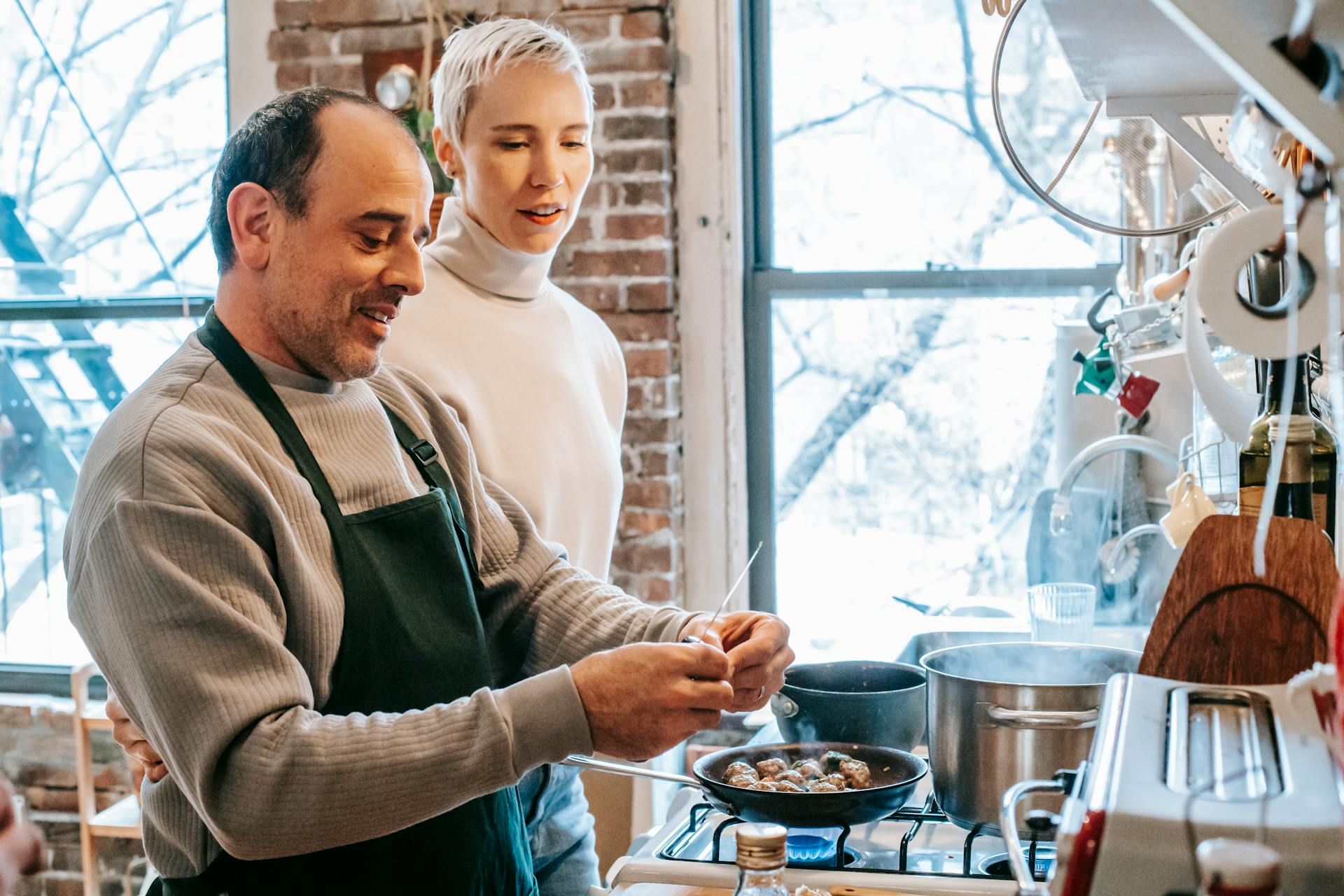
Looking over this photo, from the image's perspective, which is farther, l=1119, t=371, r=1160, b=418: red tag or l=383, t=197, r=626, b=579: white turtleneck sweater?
l=1119, t=371, r=1160, b=418: red tag

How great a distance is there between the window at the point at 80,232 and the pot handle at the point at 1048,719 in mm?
2702

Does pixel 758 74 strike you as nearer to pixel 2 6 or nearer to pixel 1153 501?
pixel 1153 501

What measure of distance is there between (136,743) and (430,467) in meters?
0.45

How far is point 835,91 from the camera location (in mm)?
3201

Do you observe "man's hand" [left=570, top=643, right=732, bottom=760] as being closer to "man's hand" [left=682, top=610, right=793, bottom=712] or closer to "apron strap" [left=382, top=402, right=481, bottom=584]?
"man's hand" [left=682, top=610, right=793, bottom=712]

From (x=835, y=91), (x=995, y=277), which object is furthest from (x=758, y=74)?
(x=995, y=277)

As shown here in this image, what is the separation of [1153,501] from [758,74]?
54.2 inches

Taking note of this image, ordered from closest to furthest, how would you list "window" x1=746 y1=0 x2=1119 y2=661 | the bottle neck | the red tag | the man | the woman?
1. the man
2. the bottle neck
3. the woman
4. the red tag
5. "window" x1=746 y1=0 x2=1119 y2=661

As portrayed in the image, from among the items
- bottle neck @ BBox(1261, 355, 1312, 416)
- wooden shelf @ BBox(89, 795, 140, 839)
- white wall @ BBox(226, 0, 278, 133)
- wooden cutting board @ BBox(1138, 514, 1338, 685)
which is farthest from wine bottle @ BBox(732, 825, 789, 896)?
white wall @ BBox(226, 0, 278, 133)

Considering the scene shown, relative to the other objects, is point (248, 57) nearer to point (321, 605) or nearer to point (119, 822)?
point (119, 822)

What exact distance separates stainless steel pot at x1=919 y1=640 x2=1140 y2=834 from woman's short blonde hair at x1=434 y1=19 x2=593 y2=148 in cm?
114

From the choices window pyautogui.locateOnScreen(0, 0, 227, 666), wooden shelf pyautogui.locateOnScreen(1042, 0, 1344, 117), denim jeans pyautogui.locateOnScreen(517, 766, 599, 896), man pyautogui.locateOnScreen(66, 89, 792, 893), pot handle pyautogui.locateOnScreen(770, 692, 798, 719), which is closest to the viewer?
wooden shelf pyautogui.locateOnScreen(1042, 0, 1344, 117)

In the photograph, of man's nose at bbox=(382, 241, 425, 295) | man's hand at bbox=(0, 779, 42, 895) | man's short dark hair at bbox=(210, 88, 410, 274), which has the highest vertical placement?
man's short dark hair at bbox=(210, 88, 410, 274)

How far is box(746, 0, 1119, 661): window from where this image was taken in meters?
3.12
